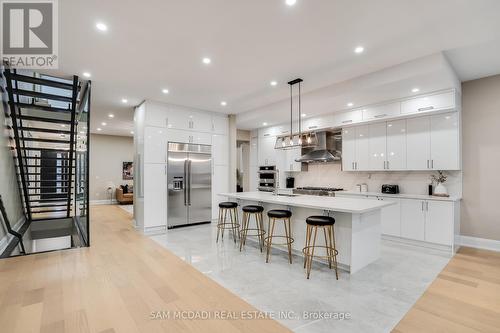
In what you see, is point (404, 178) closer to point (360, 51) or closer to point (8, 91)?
point (360, 51)

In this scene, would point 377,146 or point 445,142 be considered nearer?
point 445,142

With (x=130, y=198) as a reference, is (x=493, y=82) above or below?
above

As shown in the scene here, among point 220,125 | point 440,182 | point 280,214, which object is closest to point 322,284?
point 280,214

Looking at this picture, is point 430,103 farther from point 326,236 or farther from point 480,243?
point 326,236

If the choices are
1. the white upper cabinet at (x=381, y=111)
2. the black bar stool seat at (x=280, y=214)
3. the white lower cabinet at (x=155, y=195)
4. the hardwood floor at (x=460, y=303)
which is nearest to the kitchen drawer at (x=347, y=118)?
the white upper cabinet at (x=381, y=111)

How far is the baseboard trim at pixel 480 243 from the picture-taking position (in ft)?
13.3

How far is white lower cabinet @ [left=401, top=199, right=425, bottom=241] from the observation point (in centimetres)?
422

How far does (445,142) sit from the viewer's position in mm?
4188

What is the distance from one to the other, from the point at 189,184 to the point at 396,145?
15.1 ft

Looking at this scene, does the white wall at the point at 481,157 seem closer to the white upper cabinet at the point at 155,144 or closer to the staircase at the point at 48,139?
the white upper cabinet at the point at 155,144

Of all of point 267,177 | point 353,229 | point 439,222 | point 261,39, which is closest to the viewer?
point 261,39

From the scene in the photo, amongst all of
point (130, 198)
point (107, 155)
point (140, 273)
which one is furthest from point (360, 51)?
point (107, 155)

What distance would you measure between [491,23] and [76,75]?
5.65m

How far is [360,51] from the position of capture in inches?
128
